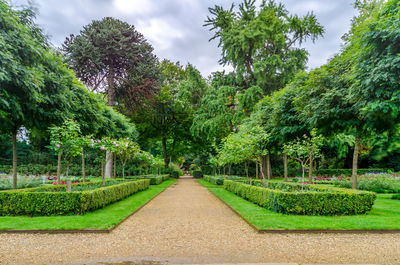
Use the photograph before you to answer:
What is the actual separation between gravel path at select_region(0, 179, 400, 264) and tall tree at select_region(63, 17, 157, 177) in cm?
1304

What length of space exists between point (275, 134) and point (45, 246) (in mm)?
12360

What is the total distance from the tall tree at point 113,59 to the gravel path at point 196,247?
13.0 m

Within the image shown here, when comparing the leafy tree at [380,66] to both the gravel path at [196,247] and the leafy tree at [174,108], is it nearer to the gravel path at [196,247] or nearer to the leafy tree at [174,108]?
the gravel path at [196,247]

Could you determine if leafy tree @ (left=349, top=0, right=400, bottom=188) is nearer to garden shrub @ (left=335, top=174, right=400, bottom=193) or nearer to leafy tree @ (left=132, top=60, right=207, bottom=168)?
garden shrub @ (left=335, top=174, right=400, bottom=193)

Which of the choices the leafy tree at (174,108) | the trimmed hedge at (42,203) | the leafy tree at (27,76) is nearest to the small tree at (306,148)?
the trimmed hedge at (42,203)

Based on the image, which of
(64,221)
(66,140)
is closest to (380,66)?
(64,221)

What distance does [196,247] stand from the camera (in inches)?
199

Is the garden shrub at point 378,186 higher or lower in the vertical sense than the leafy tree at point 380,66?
lower

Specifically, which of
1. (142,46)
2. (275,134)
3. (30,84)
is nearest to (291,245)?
(30,84)

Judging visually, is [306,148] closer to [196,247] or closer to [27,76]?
[196,247]

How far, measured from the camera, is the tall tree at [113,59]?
61.4 ft

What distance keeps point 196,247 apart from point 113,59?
→ 18.6 metres

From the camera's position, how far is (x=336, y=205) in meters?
7.61

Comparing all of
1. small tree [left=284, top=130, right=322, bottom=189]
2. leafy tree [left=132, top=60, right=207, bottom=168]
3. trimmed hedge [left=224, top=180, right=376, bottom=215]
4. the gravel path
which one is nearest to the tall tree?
leafy tree [left=132, top=60, right=207, bottom=168]
